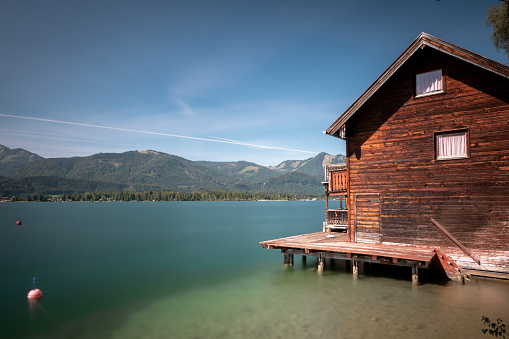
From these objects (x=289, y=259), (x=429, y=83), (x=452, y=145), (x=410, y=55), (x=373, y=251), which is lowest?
(x=289, y=259)

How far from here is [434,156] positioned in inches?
580

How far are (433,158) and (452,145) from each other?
3.11 feet

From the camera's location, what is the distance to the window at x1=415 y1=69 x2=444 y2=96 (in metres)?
14.8

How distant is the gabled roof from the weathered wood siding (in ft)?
2.03

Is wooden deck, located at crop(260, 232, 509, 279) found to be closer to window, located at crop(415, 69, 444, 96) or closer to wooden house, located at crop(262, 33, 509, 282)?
wooden house, located at crop(262, 33, 509, 282)

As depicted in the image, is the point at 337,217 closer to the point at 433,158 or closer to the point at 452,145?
the point at 433,158

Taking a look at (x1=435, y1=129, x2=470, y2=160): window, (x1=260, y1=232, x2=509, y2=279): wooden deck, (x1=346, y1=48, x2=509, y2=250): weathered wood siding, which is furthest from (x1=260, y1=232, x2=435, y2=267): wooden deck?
(x1=435, y1=129, x2=470, y2=160): window

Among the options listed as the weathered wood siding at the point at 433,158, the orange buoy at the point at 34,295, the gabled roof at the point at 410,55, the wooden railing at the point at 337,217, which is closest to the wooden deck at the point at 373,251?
the weathered wood siding at the point at 433,158

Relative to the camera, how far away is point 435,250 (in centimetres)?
1418

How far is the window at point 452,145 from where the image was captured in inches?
556

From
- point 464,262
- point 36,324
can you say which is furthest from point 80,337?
point 464,262

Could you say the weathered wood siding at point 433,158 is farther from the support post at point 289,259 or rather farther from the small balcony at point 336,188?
the support post at point 289,259

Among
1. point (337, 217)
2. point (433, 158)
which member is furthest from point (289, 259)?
point (433, 158)

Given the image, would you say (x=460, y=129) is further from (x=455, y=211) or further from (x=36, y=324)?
(x=36, y=324)
